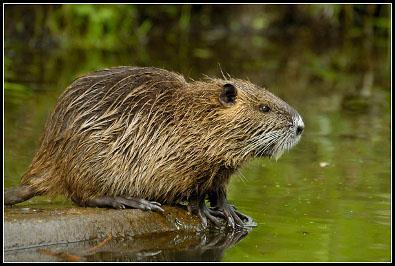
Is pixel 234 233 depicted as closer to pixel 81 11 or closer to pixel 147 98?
pixel 147 98

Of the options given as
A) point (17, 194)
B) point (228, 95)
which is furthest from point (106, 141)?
point (228, 95)

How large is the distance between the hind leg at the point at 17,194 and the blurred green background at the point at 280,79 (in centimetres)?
84

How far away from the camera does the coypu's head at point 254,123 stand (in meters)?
5.29

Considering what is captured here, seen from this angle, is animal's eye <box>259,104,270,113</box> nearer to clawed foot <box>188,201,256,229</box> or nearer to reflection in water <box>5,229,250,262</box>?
clawed foot <box>188,201,256,229</box>

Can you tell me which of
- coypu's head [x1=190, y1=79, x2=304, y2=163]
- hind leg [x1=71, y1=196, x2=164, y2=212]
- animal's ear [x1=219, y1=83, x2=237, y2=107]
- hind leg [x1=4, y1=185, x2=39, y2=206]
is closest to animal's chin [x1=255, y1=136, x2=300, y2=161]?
coypu's head [x1=190, y1=79, x2=304, y2=163]

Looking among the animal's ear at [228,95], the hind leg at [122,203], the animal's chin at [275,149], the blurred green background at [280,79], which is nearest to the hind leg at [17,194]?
the hind leg at [122,203]

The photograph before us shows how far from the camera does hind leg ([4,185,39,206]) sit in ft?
17.5

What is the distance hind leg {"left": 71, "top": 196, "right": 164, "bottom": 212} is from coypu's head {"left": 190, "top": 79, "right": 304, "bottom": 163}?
0.52 m

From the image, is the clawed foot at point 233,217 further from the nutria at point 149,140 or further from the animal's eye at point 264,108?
the animal's eye at point 264,108

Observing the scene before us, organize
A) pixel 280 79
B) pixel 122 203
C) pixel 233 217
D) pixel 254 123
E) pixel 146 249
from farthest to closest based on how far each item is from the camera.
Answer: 1. pixel 280 79
2. pixel 233 217
3. pixel 254 123
4. pixel 122 203
5. pixel 146 249

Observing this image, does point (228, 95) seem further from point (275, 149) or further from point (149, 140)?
point (149, 140)

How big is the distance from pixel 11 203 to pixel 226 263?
1342mm

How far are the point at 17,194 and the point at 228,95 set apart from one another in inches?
51.0

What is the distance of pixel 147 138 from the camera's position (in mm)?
5281
